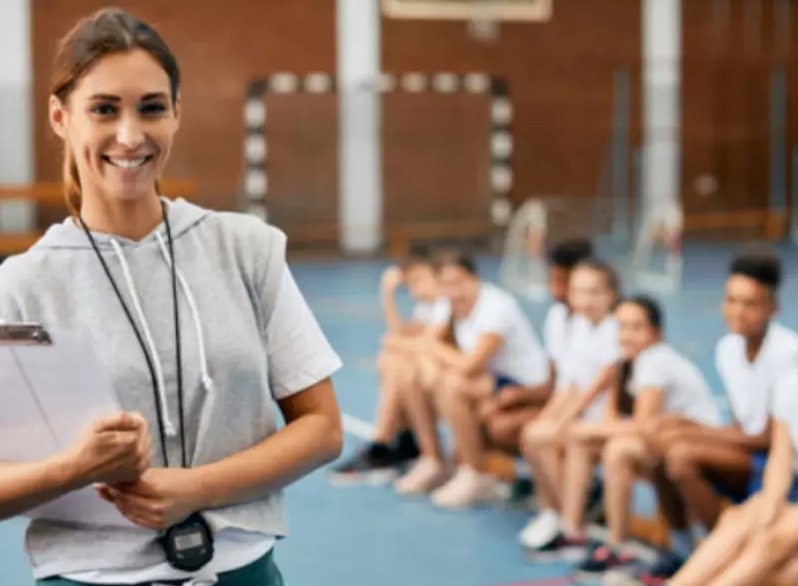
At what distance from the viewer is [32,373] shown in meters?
1.36

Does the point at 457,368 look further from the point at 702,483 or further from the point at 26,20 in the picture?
the point at 26,20

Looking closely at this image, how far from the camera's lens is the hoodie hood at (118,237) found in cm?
143

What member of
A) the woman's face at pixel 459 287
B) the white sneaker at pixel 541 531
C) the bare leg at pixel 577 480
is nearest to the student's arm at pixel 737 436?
the bare leg at pixel 577 480

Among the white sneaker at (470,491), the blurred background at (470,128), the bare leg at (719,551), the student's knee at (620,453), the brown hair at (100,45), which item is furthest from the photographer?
the blurred background at (470,128)

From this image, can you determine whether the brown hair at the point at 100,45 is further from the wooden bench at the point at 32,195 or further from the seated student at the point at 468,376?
the wooden bench at the point at 32,195

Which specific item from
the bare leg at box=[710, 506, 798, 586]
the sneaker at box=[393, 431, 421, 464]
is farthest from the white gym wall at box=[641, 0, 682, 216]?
the bare leg at box=[710, 506, 798, 586]

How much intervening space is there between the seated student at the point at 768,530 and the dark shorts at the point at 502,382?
1.68m

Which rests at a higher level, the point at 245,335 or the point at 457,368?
the point at 245,335

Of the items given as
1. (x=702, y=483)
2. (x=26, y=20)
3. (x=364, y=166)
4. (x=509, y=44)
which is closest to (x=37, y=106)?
(x=26, y=20)

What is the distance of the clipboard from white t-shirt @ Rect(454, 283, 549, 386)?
389cm

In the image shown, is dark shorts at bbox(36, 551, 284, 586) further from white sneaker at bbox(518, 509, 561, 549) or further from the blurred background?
the blurred background

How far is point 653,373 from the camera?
13.9 ft

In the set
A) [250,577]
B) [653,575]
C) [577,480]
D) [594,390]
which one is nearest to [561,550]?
[577,480]

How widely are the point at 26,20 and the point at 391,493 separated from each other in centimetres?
944
